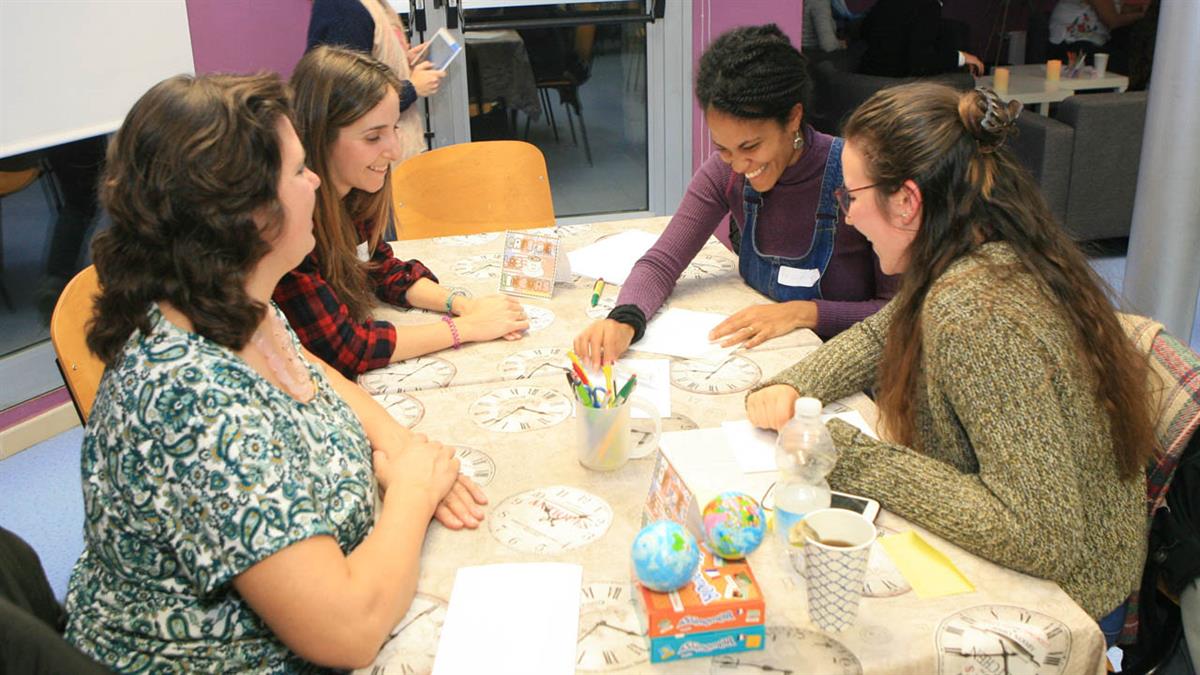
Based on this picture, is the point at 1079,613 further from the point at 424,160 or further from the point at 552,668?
the point at 424,160

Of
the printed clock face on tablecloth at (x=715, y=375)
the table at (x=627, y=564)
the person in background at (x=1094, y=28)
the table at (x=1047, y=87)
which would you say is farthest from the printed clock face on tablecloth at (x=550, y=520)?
the person in background at (x=1094, y=28)

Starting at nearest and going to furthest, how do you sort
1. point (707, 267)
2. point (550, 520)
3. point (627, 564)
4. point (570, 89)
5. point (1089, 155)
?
point (627, 564) → point (550, 520) → point (707, 267) → point (1089, 155) → point (570, 89)

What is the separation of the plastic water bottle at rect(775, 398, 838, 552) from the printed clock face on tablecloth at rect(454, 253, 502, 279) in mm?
1192

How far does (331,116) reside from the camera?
2.06 metres

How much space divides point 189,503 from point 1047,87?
509cm

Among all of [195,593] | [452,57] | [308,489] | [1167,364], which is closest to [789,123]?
[1167,364]

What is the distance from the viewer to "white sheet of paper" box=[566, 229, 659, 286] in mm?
2477

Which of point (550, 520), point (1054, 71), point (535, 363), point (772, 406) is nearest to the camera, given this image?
point (550, 520)

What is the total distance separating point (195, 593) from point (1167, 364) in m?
→ 1.40

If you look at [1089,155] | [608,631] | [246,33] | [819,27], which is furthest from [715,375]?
[819,27]

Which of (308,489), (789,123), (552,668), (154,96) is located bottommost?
(552,668)

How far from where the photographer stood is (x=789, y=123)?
7.13 ft

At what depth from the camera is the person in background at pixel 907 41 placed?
17.8ft

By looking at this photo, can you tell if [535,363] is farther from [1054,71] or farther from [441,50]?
[1054,71]
